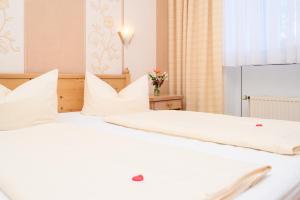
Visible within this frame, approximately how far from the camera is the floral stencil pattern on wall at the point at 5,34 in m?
2.35

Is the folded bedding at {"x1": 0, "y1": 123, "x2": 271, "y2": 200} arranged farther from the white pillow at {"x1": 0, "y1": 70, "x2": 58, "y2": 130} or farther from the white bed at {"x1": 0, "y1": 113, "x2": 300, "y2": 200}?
the white pillow at {"x1": 0, "y1": 70, "x2": 58, "y2": 130}

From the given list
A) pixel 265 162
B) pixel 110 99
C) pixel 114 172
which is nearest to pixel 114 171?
pixel 114 172

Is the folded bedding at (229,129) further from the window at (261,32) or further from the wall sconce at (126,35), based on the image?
the wall sconce at (126,35)

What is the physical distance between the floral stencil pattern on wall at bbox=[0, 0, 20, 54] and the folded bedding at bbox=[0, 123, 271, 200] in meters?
1.34

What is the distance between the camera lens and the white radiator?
2.92 metres

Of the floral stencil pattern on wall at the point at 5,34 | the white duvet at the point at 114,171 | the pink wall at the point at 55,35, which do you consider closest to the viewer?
the white duvet at the point at 114,171

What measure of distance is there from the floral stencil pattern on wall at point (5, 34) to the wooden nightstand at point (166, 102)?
1497 millimetres

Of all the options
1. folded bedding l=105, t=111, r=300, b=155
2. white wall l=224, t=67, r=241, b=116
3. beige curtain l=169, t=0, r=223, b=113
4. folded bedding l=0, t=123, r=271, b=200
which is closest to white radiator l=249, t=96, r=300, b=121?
white wall l=224, t=67, r=241, b=116

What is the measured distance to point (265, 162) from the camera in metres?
1.11

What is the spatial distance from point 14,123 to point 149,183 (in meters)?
1.24

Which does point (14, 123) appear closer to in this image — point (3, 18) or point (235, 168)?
point (3, 18)

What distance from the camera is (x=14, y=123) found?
5.69 ft

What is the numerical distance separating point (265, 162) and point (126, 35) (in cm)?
251

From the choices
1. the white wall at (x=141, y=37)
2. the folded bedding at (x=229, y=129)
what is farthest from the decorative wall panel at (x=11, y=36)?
the white wall at (x=141, y=37)
